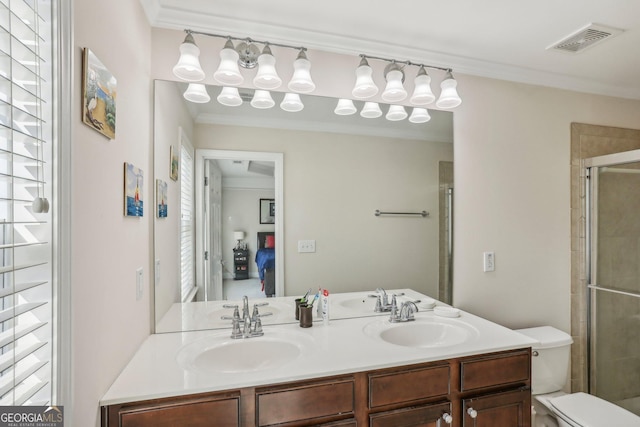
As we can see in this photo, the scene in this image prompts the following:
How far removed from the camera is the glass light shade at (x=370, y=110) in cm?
188

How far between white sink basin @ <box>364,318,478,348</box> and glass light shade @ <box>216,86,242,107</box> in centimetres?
136

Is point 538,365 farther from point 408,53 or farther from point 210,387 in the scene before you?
point 408,53

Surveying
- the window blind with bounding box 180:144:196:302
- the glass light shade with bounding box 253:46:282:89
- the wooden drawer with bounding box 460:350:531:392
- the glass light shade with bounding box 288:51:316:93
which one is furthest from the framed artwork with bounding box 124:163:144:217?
the wooden drawer with bounding box 460:350:531:392

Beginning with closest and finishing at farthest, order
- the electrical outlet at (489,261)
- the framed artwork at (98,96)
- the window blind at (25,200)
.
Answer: the window blind at (25,200)
the framed artwork at (98,96)
the electrical outlet at (489,261)

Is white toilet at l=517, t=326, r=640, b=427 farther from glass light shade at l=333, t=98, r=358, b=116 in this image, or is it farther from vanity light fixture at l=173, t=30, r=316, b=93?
vanity light fixture at l=173, t=30, r=316, b=93

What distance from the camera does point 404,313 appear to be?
68.0 inches

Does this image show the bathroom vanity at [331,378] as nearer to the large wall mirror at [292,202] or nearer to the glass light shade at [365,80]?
the large wall mirror at [292,202]

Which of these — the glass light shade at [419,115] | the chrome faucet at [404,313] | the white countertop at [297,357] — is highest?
the glass light shade at [419,115]

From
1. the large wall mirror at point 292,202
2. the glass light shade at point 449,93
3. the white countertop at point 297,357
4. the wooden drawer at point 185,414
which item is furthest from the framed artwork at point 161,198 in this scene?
the glass light shade at point 449,93

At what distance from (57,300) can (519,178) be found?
244 centimetres

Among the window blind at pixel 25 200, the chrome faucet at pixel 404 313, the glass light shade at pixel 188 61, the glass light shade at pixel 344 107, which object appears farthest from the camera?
the glass light shade at pixel 344 107

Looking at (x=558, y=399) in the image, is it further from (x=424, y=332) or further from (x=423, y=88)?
(x=423, y=88)

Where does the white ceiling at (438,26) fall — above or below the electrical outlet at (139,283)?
above

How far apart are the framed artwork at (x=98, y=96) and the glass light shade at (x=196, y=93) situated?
0.57m
